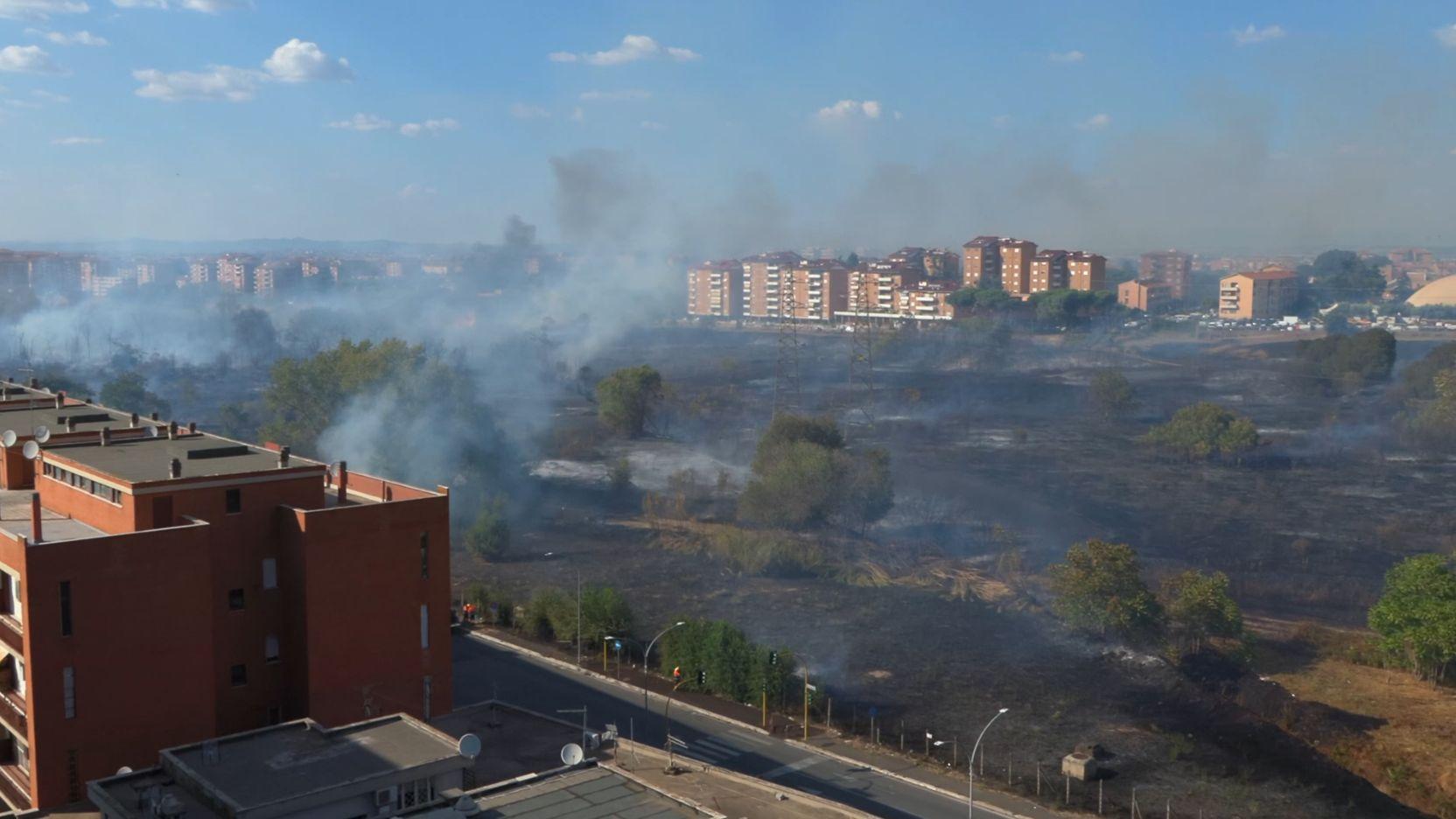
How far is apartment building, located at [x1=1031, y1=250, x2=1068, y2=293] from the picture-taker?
10188cm

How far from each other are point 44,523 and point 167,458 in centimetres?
145

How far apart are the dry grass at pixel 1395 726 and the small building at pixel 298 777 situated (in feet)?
41.9

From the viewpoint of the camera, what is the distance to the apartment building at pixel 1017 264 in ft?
341

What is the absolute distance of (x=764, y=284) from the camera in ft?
383

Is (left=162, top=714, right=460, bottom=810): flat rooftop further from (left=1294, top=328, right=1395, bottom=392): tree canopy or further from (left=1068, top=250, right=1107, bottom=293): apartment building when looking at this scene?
(left=1068, top=250, right=1107, bottom=293): apartment building

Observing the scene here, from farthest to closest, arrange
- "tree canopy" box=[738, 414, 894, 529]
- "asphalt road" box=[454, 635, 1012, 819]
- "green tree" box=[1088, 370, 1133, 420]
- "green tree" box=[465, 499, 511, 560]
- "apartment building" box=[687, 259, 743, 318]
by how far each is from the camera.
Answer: "apartment building" box=[687, 259, 743, 318]
"green tree" box=[1088, 370, 1133, 420]
"tree canopy" box=[738, 414, 894, 529]
"green tree" box=[465, 499, 511, 560]
"asphalt road" box=[454, 635, 1012, 819]

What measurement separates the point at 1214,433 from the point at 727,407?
21126 millimetres

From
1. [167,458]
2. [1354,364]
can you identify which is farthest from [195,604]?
[1354,364]

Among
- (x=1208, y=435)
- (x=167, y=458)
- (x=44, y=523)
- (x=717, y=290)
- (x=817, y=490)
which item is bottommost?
(x=817, y=490)

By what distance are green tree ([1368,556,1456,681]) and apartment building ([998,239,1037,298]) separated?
82971 millimetres

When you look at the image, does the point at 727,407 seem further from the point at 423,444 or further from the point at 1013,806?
the point at 1013,806

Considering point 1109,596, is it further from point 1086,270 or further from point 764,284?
point 764,284

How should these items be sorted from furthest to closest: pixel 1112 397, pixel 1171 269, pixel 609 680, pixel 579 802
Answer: pixel 1171 269
pixel 1112 397
pixel 609 680
pixel 579 802

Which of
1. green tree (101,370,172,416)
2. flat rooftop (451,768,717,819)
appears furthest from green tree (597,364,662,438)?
flat rooftop (451,768,717,819)
